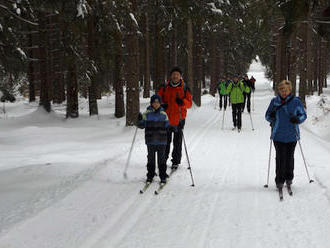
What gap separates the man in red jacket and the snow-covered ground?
0.56m

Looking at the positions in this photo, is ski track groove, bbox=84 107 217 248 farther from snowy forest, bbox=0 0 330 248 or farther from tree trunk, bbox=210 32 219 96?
tree trunk, bbox=210 32 219 96

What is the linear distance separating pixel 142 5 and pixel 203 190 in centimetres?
1552

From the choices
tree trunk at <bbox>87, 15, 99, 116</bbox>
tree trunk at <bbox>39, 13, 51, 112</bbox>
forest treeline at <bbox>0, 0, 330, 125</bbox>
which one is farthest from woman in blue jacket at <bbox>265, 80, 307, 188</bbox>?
tree trunk at <bbox>39, 13, 51, 112</bbox>

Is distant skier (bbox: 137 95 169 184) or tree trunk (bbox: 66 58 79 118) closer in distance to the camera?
distant skier (bbox: 137 95 169 184)

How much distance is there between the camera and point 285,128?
19.9ft

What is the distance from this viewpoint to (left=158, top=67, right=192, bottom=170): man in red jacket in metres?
7.47

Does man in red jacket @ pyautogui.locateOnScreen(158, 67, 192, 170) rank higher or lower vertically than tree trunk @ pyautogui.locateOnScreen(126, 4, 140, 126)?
lower

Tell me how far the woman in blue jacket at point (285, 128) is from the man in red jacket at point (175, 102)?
1997mm

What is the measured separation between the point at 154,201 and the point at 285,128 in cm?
258

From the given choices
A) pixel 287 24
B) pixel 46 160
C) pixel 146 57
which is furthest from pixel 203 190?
pixel 146 57

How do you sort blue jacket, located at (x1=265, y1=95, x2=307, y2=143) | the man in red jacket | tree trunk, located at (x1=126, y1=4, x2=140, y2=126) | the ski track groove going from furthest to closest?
tree trunk, located at (x1=126, y1=4, x2=140, y2=126)
the man in red jacket
blue jacket, located at (x1=265, y1=95, x2=307, y2=143)
the ski track groove

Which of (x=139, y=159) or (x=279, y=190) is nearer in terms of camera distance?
(x=279, y=190)

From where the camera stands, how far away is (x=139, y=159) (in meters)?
8.73

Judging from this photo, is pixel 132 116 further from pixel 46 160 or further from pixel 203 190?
pixel 203 190
